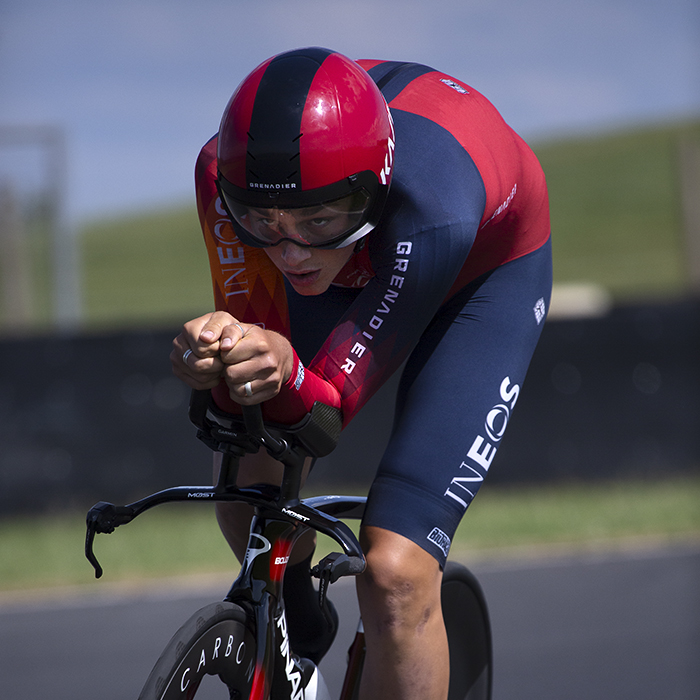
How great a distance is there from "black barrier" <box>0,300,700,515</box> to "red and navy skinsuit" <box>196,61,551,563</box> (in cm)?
426

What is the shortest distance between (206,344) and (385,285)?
0.52 m

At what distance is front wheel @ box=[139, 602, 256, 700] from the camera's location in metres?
A: 1.73

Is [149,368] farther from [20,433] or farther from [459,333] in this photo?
[459,333]

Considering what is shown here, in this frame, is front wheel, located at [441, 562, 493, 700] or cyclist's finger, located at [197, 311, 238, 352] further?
front wheel, located at [441, 562, 493, 700]

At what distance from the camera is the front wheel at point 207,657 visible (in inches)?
68.2

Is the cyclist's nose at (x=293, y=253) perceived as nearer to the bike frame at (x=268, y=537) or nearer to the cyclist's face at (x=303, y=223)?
the cyclist's face at (x=303, y=223)

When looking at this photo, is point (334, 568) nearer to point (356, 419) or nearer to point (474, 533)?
point (474, 533)

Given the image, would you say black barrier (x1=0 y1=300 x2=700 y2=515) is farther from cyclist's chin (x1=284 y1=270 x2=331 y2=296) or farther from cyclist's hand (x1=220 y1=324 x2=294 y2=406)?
cyclist's hand (x1=220 y1=324 x2=294 y2=406)

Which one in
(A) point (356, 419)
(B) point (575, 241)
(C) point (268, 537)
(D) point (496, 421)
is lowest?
(B) point (575, 241)

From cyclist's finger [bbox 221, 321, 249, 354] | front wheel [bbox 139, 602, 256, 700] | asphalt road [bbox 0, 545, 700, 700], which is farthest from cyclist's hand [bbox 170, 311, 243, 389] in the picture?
asphalt road [bbox 0, 545, 700, 700]

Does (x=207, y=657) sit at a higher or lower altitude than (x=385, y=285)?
lower

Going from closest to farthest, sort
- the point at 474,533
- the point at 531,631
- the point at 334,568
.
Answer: the point at 334,568 < the point at 531,631 < the point at 474,533

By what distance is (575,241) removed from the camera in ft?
81.5

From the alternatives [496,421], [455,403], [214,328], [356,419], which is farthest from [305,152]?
[356,419]
